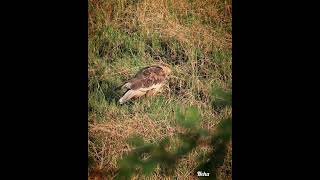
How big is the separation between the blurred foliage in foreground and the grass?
0.14 feet

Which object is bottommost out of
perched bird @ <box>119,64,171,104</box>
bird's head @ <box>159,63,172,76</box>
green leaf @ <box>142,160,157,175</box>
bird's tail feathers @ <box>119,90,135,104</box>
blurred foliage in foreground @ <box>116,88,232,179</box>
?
green leaf @ <box>142,160,157,175</box>

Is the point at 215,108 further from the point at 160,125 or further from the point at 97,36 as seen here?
the point at 97,36

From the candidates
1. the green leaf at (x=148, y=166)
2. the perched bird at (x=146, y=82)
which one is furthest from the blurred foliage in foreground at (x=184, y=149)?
the perched bird at (x=146, y=82)

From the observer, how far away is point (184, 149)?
3434 millimetres

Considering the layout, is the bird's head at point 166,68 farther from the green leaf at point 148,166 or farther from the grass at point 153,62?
the green leaf at point 148,166

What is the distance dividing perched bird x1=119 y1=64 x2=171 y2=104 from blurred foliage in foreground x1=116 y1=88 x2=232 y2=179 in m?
0.25

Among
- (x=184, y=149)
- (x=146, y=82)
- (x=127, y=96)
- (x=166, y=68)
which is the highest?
(x=166, y=68)

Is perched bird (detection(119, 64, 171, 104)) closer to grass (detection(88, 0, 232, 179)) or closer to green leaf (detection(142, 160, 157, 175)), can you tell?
grass (detection(88, 0, 232, 179))

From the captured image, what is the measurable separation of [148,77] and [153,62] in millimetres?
117

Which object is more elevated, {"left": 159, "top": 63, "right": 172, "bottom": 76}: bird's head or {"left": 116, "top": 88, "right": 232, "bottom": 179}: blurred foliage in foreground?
{"left": 159, "top": 63, "right": 172, "bottom": 76}: bird's head

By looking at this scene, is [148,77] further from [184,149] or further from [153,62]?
[184,149]

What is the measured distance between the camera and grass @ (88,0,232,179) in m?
3.43

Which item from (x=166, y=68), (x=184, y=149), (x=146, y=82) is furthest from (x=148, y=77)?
(x=184, y=149)


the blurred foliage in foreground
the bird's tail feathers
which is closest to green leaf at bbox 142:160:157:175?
the blurred foliage in foreground
